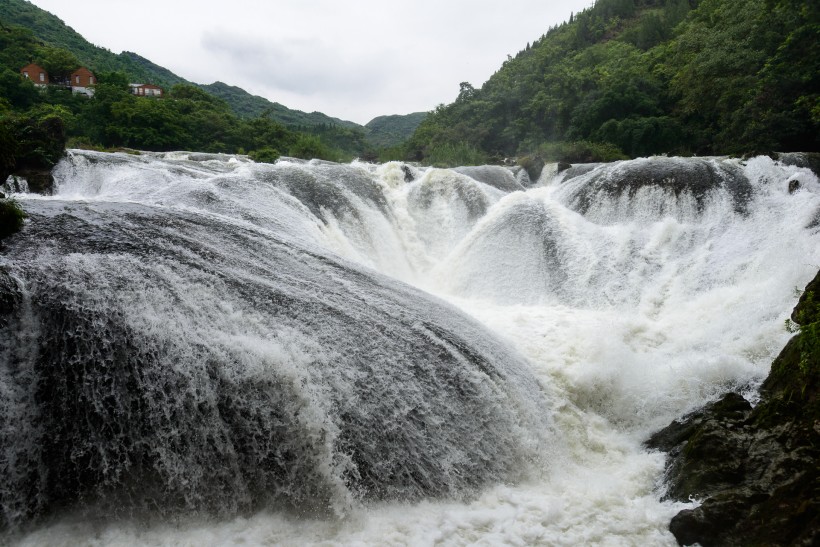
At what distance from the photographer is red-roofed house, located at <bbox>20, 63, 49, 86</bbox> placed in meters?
38.1

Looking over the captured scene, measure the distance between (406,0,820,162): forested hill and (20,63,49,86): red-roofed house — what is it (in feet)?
98.4

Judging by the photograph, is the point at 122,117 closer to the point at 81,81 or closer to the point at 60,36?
the point at 81,81

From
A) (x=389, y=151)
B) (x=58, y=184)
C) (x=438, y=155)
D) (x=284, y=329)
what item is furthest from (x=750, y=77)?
(x=389, y=151)

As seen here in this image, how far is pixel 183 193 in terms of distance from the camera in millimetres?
8883

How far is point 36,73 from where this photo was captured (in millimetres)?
39156

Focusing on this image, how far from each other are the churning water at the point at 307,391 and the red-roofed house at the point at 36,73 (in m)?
41.6

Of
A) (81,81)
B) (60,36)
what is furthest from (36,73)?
(60,36)

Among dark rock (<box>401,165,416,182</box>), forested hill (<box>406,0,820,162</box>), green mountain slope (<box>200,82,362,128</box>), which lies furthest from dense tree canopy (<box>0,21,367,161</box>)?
green mountain slope (<box>200,82,362,128</box>)

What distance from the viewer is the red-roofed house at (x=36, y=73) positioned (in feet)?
125

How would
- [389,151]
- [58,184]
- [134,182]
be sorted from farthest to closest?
[389,151]
[58,184]
[134,182]

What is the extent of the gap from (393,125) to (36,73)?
97.3m

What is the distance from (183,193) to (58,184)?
175 inches

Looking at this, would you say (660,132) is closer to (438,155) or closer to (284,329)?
(438,155)

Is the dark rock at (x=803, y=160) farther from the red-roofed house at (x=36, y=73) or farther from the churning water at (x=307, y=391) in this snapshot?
the red-roofed house at (x=36, y=73)
